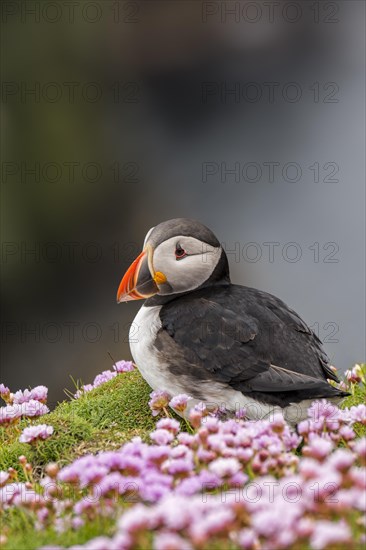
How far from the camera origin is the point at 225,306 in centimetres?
479

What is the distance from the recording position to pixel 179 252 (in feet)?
16.4

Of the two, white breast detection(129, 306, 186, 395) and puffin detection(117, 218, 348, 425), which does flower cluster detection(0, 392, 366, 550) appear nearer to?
puffin detection(117, 218, 348, 425)

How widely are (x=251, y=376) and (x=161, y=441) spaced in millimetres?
1347

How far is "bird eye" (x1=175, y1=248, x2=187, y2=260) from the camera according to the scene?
4992mm

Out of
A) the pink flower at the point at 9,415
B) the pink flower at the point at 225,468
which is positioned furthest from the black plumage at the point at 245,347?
the pink flower at the point at 225,468

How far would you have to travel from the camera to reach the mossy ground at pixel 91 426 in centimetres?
443

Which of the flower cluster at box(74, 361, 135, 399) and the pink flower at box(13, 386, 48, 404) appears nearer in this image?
the pink flower at box(13, 386, 48, 404)

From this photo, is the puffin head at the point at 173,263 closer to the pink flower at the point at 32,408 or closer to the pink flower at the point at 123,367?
the pink flower at the point at 32,408

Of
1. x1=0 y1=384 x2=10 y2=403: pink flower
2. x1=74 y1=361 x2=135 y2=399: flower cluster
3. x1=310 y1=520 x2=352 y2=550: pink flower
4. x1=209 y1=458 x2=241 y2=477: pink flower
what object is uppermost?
x1=310 y1=520 x2=352 y2=550: pink flower

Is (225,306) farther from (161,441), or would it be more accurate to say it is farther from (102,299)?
(102,299)

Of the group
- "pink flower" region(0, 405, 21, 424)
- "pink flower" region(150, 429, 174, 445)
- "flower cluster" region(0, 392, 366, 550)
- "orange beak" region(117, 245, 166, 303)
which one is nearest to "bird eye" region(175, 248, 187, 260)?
"orange beak" region(117, 245, 166, 303)

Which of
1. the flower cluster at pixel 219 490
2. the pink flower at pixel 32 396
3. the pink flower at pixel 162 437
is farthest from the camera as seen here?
the pink flower at pixel 32 396

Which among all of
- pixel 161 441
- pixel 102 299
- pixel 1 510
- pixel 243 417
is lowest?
pixel 102 299

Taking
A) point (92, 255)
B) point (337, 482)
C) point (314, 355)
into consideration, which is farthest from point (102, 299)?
point (337, 482)
